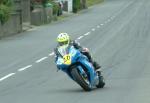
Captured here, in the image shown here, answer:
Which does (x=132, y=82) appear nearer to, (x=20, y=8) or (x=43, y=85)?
(x=43, y=85)

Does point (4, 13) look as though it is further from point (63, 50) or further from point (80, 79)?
point (80, 79)

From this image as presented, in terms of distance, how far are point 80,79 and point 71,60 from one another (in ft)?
1.61

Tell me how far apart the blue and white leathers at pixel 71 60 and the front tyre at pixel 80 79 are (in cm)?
15

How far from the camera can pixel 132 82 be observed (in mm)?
16672

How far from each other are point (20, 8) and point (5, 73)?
32687mm

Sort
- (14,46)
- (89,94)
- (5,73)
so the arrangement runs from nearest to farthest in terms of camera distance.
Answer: (89,94)
(5,73)
(14,46)

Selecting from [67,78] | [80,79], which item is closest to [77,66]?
[80,79]

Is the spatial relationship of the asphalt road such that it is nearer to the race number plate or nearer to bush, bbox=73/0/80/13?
the race number plate

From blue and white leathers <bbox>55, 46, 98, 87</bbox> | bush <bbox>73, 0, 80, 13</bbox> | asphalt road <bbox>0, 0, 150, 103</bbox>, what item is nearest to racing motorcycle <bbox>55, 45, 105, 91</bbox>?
blue and white leathers <bbox>55, 46, 98, 87</bbox>

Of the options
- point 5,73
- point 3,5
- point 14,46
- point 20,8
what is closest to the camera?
point 5,73

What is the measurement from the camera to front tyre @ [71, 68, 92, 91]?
49.8 feet

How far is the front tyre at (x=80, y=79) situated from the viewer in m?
15.2

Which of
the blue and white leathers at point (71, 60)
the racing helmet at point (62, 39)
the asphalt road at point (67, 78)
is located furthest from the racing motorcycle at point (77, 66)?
the asphalt road at point (67, 78)

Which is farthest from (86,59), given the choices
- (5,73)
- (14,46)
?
(14,46)
